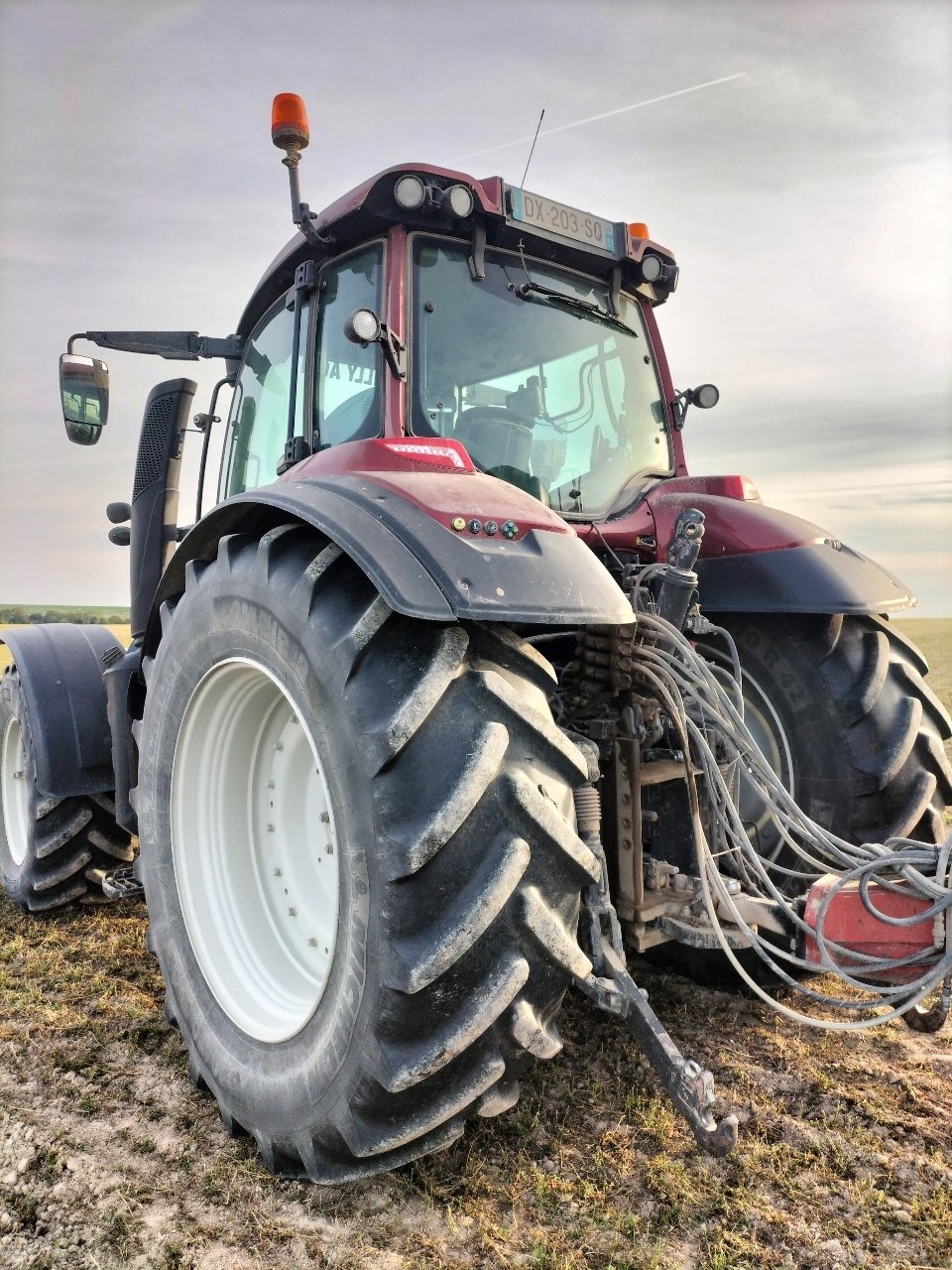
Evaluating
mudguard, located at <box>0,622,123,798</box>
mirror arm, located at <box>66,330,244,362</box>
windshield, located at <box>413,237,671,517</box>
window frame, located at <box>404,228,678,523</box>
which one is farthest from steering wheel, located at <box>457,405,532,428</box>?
mudguard, located at <box>0,622,123,798</box>

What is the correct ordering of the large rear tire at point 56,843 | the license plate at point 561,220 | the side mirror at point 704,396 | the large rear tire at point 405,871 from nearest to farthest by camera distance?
the large rear tire at point 405,871 → the license plate at point 561,220 → the side mirror at point 704,396 → the large rear tire at point 56,843

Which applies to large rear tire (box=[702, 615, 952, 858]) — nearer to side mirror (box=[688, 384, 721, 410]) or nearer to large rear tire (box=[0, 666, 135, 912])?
side mirror (box=[688, 384, 721, 410])

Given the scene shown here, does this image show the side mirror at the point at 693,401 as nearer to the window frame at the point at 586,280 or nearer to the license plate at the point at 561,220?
the window frame at the point at 586,280

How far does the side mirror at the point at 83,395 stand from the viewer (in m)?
3.13

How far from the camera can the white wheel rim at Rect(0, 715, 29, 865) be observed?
3.92m

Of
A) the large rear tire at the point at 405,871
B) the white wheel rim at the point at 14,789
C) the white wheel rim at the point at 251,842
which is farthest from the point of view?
the white wheel rim at the point at 14,789

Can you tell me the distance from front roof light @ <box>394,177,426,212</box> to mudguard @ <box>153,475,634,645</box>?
37.7 inches

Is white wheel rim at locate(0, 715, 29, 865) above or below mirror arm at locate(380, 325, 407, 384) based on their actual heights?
below

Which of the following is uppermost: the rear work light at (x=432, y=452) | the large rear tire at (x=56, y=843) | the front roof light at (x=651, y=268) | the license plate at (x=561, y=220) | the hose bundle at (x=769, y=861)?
the license plate at (x=561, y=220)

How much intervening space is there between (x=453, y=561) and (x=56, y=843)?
2.80 meters

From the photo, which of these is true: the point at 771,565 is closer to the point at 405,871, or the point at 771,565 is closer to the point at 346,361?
the point at 346,361

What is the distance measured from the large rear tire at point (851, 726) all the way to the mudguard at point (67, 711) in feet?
8.39

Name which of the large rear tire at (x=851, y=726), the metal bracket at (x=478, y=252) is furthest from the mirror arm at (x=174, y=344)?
the large rear tire at (x=851, y=726)

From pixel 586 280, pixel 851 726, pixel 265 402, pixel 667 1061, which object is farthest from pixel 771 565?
pixel 265 402
